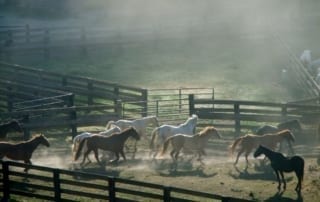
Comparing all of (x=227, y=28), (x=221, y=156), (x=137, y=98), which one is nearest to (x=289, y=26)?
(x=227, y=28)

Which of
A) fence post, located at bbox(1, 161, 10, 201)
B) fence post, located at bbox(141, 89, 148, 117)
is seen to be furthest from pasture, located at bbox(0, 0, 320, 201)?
fence post, located at bbox(1, 161, 10, 201)

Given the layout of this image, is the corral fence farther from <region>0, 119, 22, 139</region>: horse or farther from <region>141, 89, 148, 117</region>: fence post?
<region>141, 89, 148, 117</region>: fence post

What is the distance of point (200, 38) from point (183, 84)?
1106 cm

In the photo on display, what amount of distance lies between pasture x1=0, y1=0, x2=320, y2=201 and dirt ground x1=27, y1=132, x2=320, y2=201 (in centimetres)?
3

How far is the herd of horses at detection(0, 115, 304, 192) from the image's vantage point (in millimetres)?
20156

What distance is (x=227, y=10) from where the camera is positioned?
54156 millimetres

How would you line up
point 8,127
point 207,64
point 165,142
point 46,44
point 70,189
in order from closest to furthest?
point 70,189 → point 165,142 → point 8,127 → point 207,64 → point 46,44

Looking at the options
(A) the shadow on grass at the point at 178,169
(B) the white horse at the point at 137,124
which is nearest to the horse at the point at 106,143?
(A) the shadow on grass at the point at 178,169

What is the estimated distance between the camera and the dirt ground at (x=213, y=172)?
18847 millimetres

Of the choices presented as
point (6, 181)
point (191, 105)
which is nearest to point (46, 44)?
point (191, 105)

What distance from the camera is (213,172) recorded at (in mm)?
21016

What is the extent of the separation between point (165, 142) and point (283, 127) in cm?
480

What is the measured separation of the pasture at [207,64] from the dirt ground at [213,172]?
3 cm

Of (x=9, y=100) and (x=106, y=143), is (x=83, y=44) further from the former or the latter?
(x=106, y=143)
